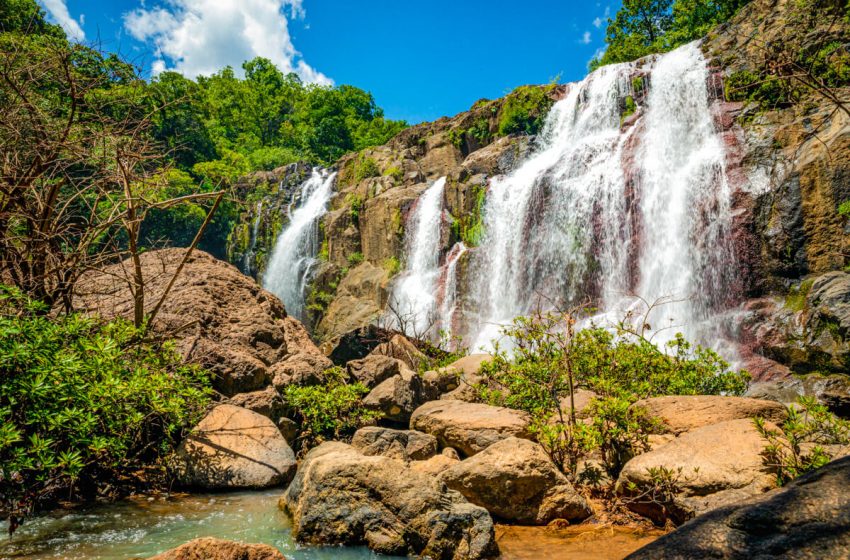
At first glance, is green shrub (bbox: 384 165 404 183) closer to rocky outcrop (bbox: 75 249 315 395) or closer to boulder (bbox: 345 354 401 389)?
rocky outcrop (bbox: 75 249 315 395)

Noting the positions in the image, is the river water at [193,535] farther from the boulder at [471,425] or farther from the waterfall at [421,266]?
the waterfall at [421,266]

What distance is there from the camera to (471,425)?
686cm

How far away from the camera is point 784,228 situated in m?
14.1

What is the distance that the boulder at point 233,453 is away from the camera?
6.64m

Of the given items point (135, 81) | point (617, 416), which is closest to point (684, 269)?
point (617, 416)

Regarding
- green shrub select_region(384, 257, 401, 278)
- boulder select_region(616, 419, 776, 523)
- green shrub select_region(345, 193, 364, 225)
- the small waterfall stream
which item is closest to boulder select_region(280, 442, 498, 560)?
boulder select_region(616, 419, 776, 523)

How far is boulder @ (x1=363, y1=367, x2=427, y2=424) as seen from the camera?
29.7 feet

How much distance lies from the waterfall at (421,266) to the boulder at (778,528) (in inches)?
724

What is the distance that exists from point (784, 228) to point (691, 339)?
3.63 meters

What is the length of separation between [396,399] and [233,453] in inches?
113

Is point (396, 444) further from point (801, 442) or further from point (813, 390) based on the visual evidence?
point (813, 390)

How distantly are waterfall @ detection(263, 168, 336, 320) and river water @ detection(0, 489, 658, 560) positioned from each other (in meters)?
22.0

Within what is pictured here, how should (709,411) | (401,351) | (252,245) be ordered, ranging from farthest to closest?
(252,245) < (401,351) < (709,411)

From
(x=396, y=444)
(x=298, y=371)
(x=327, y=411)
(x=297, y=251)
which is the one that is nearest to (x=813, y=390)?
(x=396, y=444)
